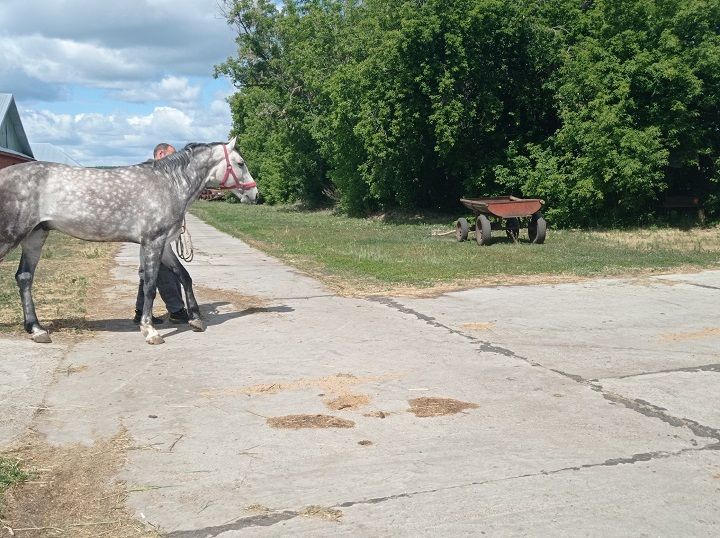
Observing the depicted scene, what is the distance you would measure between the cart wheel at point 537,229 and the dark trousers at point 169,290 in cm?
1212

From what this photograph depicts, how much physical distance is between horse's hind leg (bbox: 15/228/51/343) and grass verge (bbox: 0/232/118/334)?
50cm

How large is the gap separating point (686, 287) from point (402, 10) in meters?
18.5

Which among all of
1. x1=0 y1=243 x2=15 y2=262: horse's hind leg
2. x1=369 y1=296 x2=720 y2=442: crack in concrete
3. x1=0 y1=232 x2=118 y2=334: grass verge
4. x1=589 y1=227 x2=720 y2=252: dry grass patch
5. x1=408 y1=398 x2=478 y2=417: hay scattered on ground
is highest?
x1=0 y1=243 x2=15 y2=262: horse's hind leg

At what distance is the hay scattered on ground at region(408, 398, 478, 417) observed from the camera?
238 inches

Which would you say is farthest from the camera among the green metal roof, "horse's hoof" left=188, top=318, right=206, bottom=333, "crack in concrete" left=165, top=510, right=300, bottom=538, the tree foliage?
the green metal roof

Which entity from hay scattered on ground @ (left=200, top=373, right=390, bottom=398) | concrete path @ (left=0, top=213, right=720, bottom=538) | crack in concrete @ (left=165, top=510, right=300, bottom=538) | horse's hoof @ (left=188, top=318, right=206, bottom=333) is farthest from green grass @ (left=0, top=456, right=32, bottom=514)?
horse's hoof @ (left=188, top=318, right=206, bottom=333)

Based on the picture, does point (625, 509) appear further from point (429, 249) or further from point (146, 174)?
point (429, 249)

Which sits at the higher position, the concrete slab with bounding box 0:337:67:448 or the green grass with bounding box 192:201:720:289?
the green grass with bounding box 192:201:720:289

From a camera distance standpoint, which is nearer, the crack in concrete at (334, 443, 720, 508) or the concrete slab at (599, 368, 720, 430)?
the crack in concrete at (334, 443, 720, 508)

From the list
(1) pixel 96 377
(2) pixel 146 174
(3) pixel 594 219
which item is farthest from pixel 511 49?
(1) pixel 96 377

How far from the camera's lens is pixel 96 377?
717cm

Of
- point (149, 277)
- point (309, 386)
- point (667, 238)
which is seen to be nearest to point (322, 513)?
point (309, 386)

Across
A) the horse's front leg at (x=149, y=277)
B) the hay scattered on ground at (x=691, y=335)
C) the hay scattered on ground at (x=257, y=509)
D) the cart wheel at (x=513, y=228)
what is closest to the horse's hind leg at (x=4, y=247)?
the horse's front leg at (x=149, y=277)

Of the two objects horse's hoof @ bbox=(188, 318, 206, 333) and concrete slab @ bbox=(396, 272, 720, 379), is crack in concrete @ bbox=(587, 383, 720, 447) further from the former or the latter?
horse's hoof @ bbox=(188, 318, 206, 333)
